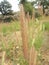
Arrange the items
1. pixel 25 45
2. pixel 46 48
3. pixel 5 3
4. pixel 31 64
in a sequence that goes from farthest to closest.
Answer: pixel 5 3 < pixel 46 48 < pixel 25 45 < pixel 31 64

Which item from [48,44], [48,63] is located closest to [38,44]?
[48,63]

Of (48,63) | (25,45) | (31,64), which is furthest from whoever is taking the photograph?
(48,63)

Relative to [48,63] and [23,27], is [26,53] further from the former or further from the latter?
[48,63]

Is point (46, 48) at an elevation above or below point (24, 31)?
below

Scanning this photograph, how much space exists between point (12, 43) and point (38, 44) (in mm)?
669

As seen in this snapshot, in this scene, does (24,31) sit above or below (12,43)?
above

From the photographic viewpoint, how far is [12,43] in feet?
7.64

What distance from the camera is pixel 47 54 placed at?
268cm

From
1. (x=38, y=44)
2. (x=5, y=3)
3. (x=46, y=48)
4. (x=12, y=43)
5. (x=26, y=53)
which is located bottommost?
(x=5, y=3)

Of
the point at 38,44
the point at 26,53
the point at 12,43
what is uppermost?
the point at 26,53

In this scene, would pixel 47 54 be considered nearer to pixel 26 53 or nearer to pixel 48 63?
pixel 48 63

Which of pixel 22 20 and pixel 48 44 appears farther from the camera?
pixel 48 44

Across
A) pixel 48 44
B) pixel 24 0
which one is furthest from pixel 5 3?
pixel 48 44

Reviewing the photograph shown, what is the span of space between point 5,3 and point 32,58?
20.9 meters
